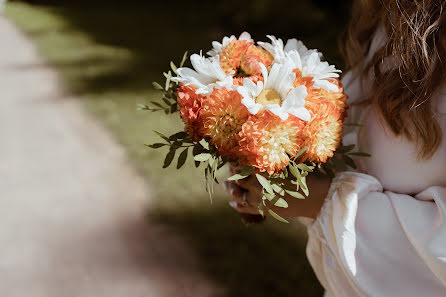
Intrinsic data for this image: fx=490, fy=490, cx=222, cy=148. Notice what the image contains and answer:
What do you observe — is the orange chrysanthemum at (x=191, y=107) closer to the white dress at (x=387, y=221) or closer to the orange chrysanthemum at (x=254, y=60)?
the orange chrysanthemum at (x=254, y=60)

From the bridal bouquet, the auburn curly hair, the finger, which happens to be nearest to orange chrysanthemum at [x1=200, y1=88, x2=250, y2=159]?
the bridal bouquet

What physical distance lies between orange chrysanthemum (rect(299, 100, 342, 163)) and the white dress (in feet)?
0.71

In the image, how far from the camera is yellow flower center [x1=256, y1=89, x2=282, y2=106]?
1190mm

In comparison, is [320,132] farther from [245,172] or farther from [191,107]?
[191,107]

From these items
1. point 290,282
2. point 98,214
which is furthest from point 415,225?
point 98,214

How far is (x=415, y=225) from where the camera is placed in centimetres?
130

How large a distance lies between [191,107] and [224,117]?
0.10m

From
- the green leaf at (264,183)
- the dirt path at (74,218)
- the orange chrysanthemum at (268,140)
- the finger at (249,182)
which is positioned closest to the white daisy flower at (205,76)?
the orange chrysanthemum at (268,140)

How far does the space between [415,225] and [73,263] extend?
2.05m

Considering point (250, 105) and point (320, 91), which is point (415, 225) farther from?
point (250, 105)

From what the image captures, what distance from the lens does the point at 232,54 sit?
4.38 ft

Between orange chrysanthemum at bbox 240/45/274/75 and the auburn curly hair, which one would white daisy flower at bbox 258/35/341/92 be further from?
the auburn curly hair

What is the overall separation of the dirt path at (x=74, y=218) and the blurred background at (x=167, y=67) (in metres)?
0.13

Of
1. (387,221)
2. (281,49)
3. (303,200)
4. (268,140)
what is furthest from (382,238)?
(281,49)
